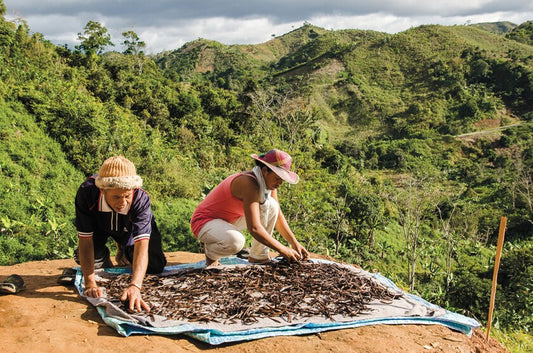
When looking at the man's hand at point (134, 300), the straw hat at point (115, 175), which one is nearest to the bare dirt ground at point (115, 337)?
the man's hand at point (134, 300)

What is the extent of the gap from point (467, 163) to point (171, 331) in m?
43.2

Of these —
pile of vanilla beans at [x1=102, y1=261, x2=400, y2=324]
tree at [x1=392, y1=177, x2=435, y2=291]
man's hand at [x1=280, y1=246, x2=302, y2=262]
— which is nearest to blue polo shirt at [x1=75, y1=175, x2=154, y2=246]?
pile of vanilla beans at [x1=102, y1=261, x2=400, y2=324]

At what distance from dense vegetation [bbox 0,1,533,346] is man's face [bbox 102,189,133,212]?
2.64 metres

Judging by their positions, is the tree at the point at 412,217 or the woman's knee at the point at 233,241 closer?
the woman's knee at the point at 233,241

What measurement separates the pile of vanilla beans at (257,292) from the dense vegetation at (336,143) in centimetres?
244

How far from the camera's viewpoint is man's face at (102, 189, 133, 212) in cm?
260

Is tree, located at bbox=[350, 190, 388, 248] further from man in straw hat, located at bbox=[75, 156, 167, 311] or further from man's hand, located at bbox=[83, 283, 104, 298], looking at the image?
man's hand, located at bbox=[83, 283, 104, 298]

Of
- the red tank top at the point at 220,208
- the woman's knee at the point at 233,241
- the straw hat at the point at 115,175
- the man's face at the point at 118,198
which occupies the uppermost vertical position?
the straw hat at the point at 115,175

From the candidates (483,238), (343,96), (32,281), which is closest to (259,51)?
(343,96)

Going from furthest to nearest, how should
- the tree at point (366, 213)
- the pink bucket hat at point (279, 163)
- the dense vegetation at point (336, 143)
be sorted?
the tree at point (366, 213) → the dense vegetation at point (336, 143) → the pink bucket hat at point (279, 163)

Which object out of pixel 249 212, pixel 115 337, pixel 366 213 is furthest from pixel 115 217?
pixel 366 213

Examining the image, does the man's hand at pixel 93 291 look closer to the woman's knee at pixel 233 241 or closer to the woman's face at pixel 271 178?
the woman's knee at pixel 233 241

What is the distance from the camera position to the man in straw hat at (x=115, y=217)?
2.56 metres

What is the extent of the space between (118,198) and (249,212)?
3.61 feet
